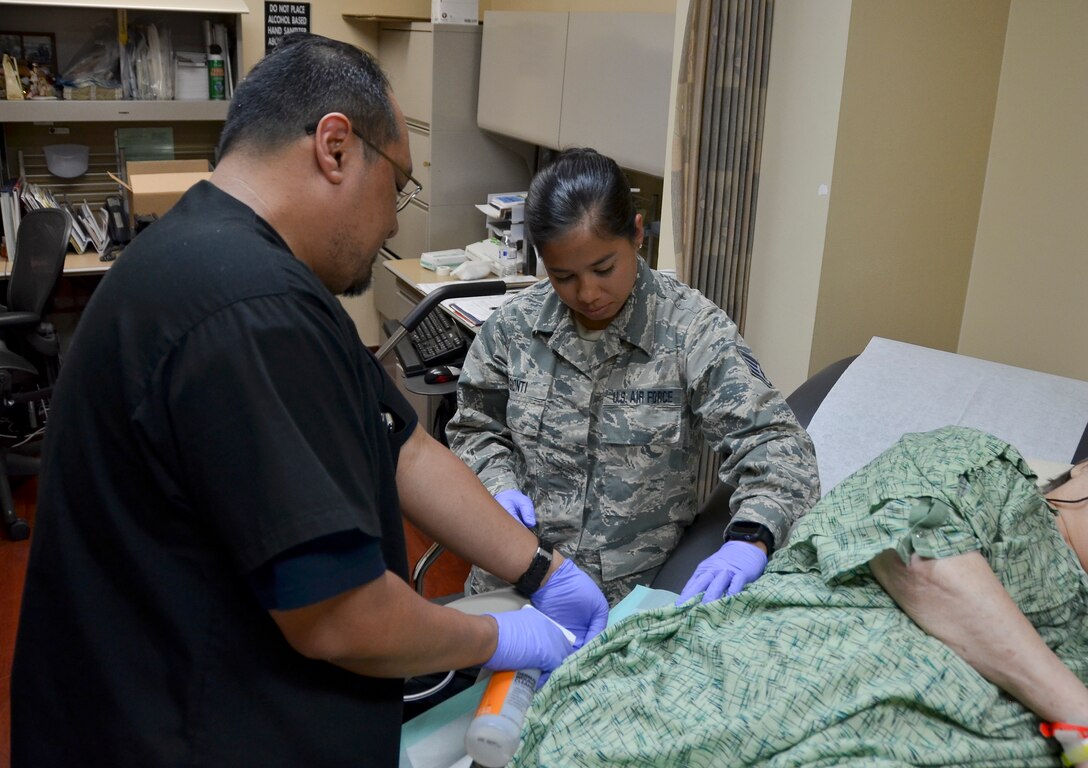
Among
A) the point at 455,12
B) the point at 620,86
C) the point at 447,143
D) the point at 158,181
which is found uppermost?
the point at 455,12

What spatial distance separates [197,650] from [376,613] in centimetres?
18

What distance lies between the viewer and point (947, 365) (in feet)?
7.48

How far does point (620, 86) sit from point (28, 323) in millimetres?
2377

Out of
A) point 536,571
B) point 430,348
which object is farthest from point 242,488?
point 430,348

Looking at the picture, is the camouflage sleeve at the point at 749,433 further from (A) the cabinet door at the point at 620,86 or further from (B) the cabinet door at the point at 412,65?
(B) the cabinet door at the point at 412,65

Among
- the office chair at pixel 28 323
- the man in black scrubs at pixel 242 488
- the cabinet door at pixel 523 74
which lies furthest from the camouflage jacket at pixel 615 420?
the office chair at pixel 28 323

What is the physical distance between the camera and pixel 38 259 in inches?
150

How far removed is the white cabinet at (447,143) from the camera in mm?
4191

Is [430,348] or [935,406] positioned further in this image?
[430,348]

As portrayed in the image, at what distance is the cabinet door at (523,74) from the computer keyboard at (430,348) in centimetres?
105

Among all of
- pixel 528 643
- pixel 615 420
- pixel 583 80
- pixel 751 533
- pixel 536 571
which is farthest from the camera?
pixel 583 80

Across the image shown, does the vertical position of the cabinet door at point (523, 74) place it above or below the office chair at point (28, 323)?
above

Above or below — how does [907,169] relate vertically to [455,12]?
below

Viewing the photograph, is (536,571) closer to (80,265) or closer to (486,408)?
(486,408)
